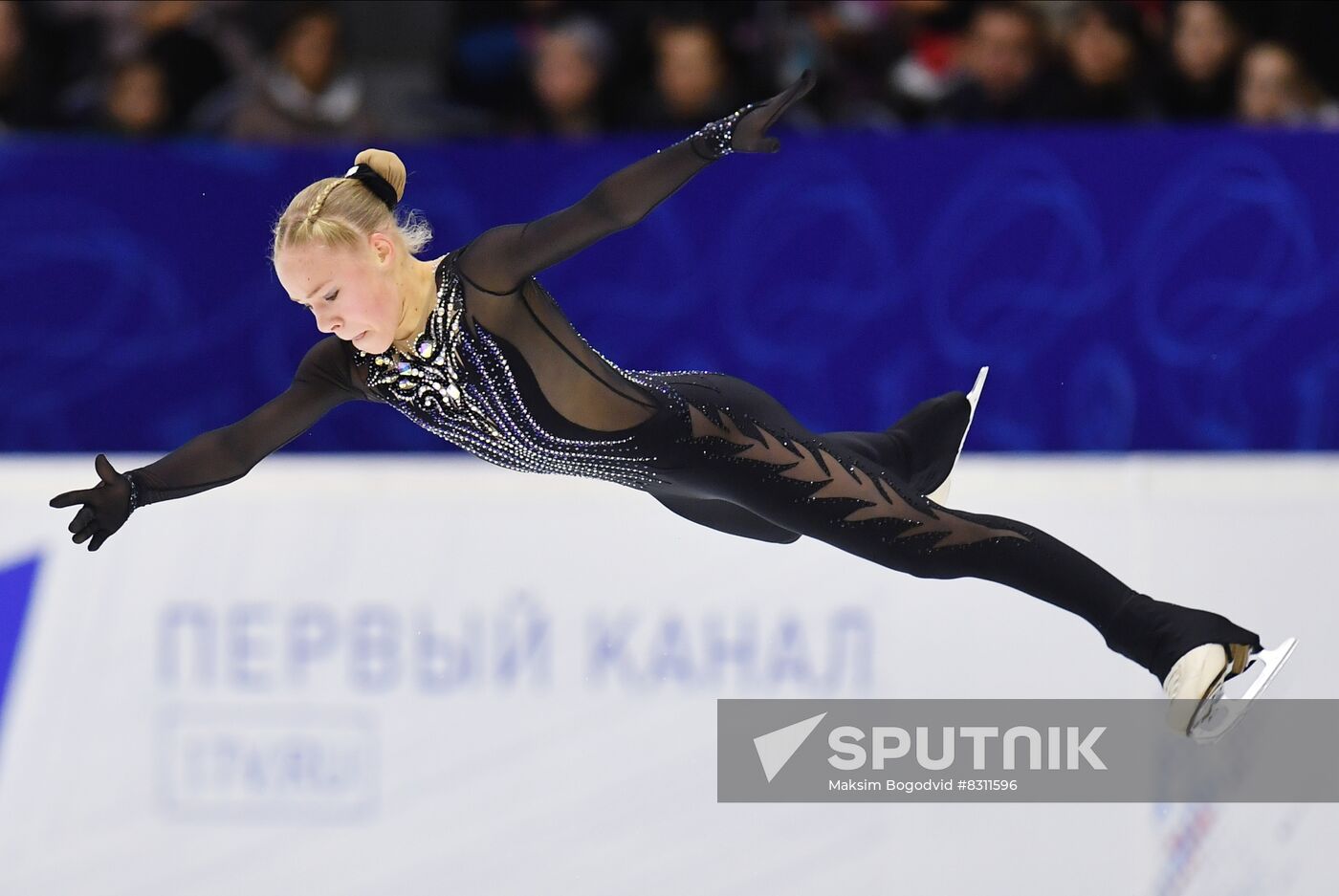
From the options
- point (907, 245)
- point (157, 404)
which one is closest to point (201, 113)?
point (157, 404)

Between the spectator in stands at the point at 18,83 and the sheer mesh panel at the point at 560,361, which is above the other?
the spectator in stands at the point at 18,83

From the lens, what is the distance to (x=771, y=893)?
3.77m

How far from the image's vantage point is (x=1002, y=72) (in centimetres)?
501

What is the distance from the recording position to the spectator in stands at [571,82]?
498 cm

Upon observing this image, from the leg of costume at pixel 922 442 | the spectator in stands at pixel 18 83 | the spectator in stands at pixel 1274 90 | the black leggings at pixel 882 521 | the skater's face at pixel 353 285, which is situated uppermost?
the spectator in stands at pixel 18 83

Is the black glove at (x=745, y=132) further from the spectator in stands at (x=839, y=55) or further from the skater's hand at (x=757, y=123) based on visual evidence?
the spectator in stands at (x=839, y=55)

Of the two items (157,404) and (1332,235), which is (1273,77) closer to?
(1332,235)

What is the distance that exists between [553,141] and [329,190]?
1.77 m

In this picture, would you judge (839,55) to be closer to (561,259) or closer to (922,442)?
(922,442)

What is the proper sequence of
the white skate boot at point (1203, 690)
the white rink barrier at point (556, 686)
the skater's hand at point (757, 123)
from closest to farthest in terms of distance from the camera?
1. the skater's hand at point (757, 123)
2. the white skate boot at point (1203, 690)
3. the white rink barrier at point (556, 686)

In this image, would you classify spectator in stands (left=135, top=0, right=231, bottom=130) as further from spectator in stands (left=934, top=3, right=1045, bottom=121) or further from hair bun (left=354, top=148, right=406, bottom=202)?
hair bun (left=354, top=148, right=406, bottom=202)

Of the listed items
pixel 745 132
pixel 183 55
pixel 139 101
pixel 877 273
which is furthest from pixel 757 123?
pixel 183 55

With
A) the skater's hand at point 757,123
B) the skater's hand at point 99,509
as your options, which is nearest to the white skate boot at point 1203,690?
the skater's hand at point 757,123

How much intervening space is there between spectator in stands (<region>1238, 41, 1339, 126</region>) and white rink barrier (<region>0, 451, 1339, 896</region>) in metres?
1.31
